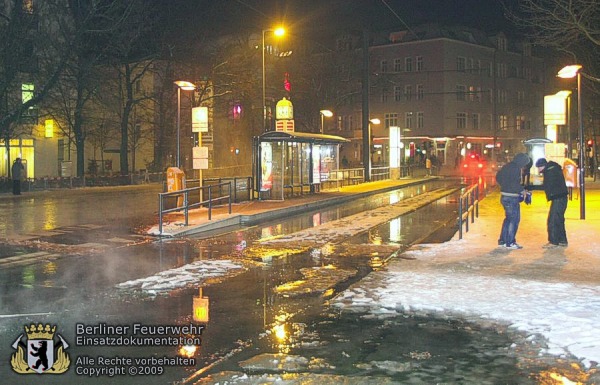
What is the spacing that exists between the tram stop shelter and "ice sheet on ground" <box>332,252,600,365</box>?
14.9 meters

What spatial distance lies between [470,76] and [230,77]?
3533cm

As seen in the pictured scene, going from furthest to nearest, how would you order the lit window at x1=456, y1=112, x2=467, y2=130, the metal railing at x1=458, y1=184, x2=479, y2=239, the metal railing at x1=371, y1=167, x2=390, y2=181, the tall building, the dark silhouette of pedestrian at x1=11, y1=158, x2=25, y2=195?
the lit window at x1=456, y1=112, x2=467, y2=130
the tall building
the metal railing at x1=371, y1=167, x2=390, y2=181
the dark silhouette of pedestrian at x1=11, y1=158, x2=25, y2=195
the metal railing at x1=458, y1=184, x2=479, y2=239

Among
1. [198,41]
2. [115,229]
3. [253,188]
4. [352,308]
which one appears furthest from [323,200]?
[198,41]

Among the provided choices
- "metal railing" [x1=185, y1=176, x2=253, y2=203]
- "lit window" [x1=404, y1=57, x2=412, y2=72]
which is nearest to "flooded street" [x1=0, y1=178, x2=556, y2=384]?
"metal railing" [x1=185, y1=176, x2=253, y2=203]

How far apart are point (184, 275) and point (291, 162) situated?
16.6 m

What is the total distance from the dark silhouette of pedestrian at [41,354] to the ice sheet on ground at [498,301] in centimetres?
357

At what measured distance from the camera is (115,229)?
1723cm

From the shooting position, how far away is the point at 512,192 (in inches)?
496

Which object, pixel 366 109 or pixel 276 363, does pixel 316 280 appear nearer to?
pixel 276 363

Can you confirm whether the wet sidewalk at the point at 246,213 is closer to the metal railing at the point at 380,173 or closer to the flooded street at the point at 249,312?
the flooded street at the point at 249,312

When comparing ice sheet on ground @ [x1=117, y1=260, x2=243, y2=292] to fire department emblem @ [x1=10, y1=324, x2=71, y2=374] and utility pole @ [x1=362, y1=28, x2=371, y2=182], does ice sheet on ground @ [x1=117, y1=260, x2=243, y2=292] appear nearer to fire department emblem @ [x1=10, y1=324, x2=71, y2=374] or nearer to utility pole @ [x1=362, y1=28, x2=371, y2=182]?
fire department emblem @ [x1=10, y1=324, x2=71, y2=374]

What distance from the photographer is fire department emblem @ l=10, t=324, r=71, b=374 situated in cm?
602

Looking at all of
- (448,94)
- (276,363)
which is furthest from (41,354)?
(448,94)

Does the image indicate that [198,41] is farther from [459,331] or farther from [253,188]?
[459,331]
